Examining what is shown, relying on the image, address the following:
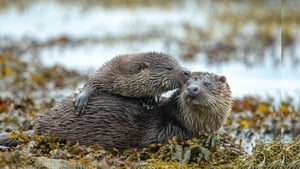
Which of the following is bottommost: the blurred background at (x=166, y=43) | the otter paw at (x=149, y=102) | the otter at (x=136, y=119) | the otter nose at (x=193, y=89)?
the otter at (x=136, y=119)

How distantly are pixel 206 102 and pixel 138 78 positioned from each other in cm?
61

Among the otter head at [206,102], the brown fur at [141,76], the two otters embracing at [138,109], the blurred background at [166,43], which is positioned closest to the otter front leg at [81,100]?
the two otters embracing at [138,109]

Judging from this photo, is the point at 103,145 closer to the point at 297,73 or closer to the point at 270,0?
the point at 297,73

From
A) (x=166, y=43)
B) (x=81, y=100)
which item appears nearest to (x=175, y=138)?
(x=81, y=100)

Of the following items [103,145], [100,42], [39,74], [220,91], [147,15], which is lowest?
[103,145]

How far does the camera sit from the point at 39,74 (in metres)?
12.1

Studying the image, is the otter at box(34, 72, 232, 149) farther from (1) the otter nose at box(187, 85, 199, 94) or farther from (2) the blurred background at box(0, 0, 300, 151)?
(2) the blurred background at box(0, 0, 300, 151)

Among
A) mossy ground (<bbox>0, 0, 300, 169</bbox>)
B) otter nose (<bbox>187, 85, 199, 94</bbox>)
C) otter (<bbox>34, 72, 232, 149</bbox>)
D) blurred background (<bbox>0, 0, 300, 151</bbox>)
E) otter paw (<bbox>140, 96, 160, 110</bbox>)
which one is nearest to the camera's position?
mossy ground (<bbox>0, 0, 300, 169</bbox>)

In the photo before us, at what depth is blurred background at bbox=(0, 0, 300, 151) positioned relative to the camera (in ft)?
36.4

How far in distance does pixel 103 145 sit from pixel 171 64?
2.89 ft

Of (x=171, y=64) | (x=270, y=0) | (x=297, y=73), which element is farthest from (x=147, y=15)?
(x=171, y=64)

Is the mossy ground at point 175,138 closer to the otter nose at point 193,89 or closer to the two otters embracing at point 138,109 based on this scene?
the two otters embracing at point 138,109

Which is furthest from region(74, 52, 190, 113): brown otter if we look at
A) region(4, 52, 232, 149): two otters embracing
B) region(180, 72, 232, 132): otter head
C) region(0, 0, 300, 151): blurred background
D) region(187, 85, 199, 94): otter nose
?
region(0, 0, 300, 151): blurred background

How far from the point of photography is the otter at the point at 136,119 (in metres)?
6.77
